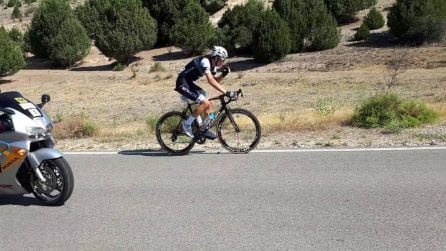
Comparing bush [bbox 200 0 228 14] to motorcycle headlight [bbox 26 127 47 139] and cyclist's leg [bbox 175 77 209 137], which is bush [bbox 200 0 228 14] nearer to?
cyclist's leg [bbox 175 77 209 137]

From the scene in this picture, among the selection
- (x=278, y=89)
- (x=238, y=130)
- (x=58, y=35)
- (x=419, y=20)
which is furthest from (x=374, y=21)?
(x=238, y=130)

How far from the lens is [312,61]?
132ft

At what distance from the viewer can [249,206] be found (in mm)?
6031

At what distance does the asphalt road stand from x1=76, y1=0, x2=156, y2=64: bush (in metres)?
41.1

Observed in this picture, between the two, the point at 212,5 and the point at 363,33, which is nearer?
the point at 363,33

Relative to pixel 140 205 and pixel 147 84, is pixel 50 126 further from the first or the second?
pixel 147 84

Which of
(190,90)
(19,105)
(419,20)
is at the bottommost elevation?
(419,20)

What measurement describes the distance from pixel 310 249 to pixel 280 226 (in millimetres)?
650

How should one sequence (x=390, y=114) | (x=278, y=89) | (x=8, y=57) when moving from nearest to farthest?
1. (x=390, y=114)
2. (x=278, y=89)
3. (x=8, y=57)

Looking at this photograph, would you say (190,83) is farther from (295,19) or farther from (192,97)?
(295,19)

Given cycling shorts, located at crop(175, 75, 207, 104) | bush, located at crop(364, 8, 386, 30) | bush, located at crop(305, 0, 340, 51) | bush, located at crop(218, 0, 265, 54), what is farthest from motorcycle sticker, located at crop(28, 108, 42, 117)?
bush, located at crop(364, 8, 386, 30)

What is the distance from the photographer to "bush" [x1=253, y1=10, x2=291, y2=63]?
4162 centimetres

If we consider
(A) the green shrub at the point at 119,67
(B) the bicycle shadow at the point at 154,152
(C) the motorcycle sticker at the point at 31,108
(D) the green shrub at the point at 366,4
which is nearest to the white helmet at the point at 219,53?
(B) the bicycle shadow at the point at 154,152

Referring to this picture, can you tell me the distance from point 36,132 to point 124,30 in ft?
144
